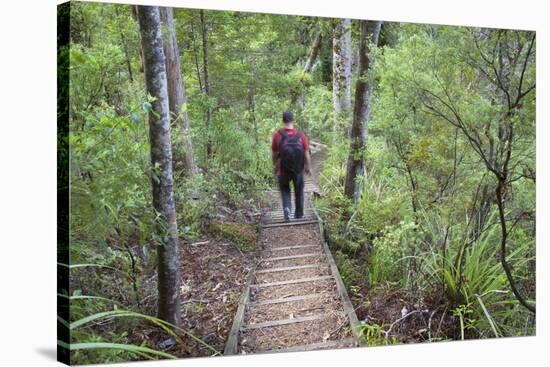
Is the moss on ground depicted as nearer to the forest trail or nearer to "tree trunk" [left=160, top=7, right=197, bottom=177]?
the forest trail

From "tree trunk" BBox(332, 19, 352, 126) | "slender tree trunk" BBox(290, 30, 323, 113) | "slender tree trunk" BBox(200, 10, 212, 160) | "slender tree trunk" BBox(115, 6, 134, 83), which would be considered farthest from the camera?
"tree trunk" BBox(332, 19, 352, 126)

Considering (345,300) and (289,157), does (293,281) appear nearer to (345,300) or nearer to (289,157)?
(345,300)

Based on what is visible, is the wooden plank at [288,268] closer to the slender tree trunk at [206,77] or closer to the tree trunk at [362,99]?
the tree trunk at [362,99]

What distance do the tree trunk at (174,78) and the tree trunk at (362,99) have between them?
1.24m

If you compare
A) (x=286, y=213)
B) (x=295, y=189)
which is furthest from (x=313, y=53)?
(x=286, y=213)

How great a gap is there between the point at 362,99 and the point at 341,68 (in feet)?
0.92

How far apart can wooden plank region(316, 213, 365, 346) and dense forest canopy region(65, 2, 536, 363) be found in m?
0.08

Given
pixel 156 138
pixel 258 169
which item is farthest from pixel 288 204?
pixel 156 138

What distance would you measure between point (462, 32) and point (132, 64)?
2382 millimetres

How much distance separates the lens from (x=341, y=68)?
4.06m

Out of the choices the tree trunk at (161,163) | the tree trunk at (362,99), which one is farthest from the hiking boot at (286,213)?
the tree trunk at (161,163)

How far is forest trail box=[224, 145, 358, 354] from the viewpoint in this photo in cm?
365

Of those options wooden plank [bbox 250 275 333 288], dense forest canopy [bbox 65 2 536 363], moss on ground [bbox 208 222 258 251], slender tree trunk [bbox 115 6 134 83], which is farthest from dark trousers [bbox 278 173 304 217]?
slender tree trunk [bbox 115 6 134 83]

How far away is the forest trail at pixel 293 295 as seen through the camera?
365 cm
